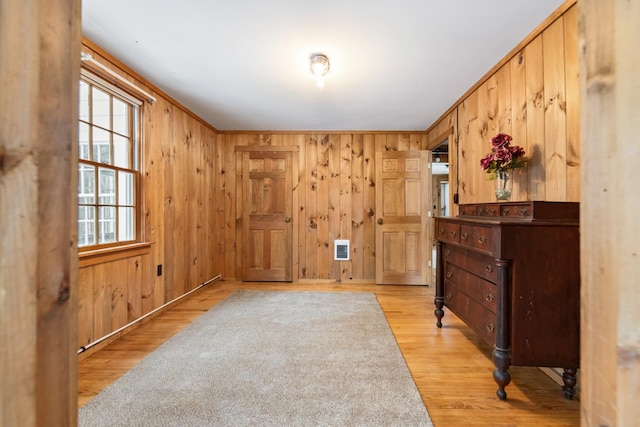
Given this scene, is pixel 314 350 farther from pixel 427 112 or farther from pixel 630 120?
pixel 427 112

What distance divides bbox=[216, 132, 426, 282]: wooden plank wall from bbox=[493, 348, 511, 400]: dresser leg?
2.54 m

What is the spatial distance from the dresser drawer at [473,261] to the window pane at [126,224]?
2.79 meters

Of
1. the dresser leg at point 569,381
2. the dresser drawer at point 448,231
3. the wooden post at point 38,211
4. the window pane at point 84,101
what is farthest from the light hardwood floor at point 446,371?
the window pane at point 84,101

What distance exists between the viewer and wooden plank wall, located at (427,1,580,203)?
1.59 metres

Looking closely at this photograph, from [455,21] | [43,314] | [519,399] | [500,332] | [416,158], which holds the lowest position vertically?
[519,399]

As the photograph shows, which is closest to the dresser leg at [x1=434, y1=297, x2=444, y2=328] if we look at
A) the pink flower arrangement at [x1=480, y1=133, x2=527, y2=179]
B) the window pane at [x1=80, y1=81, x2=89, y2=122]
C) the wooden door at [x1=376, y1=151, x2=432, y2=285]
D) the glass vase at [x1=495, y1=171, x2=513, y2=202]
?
the glass vase at [x1=495, y1=171, x2=513, y2=202]

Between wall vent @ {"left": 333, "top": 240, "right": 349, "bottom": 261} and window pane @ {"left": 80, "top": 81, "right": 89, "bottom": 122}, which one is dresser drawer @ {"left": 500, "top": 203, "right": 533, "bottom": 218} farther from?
window pane @ {"left": 80, "top": 81, "right": 89, "bottom": 122}

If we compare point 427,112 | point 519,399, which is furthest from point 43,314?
point 427,112

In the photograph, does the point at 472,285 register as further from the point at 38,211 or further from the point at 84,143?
the point at 84,143

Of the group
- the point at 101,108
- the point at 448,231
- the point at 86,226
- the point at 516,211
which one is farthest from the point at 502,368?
the point at 101,108

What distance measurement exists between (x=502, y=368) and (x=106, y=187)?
2.99m

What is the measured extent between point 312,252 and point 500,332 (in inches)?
113

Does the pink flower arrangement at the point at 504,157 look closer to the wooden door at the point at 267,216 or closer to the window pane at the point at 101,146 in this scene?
the wooden door at the point at 267,216

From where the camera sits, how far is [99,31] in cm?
185
